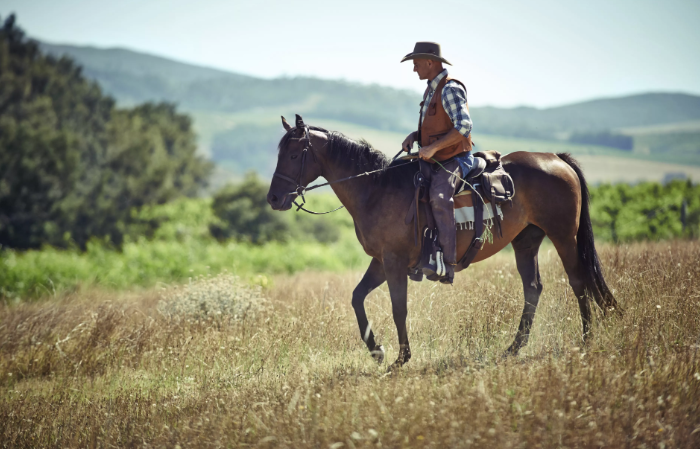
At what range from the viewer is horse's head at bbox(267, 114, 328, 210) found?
5.57 m

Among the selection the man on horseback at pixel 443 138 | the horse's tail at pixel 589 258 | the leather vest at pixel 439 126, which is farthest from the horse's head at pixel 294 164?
the horse's tail at pixel 589 258

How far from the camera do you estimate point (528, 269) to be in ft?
21.1

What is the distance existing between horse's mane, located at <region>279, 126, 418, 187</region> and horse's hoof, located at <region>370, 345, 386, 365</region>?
1.89m

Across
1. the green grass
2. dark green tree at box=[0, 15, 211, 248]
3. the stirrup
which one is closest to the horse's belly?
the stirrup

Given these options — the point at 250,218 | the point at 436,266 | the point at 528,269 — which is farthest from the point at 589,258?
the point at 250,218

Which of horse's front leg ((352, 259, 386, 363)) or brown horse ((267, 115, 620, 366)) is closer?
brown horse ((267, 115, 620, 366))

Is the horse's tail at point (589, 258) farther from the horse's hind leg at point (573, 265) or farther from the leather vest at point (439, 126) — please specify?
the leather vest at point (439, 126)

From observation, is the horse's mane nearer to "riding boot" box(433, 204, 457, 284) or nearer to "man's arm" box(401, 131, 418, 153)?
"man's arm" box(401, 131, 418, 153)

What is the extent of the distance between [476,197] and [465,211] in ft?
0.69

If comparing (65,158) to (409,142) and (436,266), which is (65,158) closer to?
(409,142)

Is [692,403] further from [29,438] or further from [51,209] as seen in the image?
[51,209]

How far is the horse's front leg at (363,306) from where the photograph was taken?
571cm

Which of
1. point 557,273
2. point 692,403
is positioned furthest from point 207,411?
point 557,273

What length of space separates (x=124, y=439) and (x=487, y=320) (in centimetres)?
419
